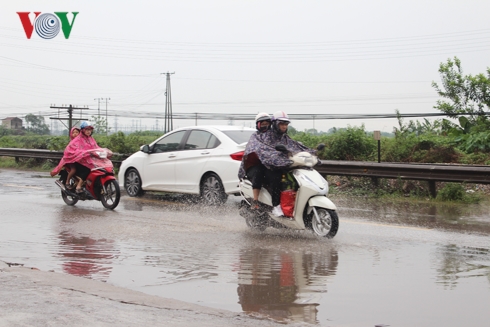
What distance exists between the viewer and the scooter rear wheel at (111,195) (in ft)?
43.4

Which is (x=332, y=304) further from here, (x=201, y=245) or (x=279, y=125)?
(x=279, y=125)

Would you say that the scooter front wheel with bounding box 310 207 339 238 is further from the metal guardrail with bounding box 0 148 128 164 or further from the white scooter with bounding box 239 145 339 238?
the metal guardrail with bounding box 0 148 128 164

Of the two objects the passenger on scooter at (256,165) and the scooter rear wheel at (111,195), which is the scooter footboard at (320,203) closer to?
the passenger on scooter at (256,165)

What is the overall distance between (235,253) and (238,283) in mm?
1705

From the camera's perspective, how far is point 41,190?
56.3 feet

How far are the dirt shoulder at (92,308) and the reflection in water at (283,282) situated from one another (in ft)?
1.34

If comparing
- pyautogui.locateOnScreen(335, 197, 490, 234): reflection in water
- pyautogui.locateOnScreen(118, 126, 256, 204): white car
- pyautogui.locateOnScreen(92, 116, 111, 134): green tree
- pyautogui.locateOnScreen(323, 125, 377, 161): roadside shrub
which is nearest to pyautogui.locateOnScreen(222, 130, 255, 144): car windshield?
pyautogui.locateOnScreen(118, 126, 256, 204): white car

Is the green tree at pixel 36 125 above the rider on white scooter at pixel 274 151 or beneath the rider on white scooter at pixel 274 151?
above

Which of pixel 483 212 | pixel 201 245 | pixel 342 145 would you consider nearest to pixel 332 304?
pixel 201 245

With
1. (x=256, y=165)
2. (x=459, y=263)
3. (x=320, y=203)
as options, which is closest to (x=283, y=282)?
(x=459, y=263)

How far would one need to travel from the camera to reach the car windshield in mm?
13945

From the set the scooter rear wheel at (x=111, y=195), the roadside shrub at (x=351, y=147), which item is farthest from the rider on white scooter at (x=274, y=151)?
the roadside shrub at (x=351, y=147)

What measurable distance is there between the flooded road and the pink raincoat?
0.94m

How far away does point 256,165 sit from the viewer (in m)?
10.3
